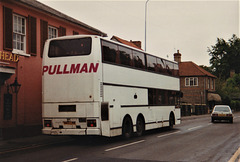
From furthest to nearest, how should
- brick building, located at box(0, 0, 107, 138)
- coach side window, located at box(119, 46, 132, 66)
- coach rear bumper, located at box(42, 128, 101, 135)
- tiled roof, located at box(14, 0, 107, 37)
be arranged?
tiled roof, located at box(14, 0, 107, 37), brick building, located at box(0, 0, 107, 138), coach side window, located at box(119, 46, 132, 66), coach rear bumper, located at box(42, 128, 101, 135)

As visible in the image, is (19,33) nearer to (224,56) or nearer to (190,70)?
(190,70)

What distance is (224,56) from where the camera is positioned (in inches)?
3324

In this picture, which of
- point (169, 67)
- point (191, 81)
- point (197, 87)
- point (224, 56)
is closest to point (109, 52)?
point (169, 67)

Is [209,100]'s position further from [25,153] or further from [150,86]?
[25,153]

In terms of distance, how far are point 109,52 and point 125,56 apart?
5.16 ft

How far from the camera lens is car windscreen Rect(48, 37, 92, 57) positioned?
1329 cm

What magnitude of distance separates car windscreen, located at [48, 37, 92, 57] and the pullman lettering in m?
0.45

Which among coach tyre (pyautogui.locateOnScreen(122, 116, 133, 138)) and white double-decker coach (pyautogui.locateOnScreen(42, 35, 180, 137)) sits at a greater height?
white double-decker coach (pyautogui.locateOnScreen(42, 35, 180, 137))

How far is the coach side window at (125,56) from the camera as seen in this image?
15031 millimetres

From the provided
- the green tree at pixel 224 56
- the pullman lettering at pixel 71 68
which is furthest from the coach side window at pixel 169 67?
the green tree at pixel 224 56

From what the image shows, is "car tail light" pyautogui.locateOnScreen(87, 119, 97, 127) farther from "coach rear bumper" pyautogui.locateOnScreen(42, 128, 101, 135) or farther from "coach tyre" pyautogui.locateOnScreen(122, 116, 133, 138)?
"coach tyre" pyautogui.locateOnScreen(122, 116, 133, 138)

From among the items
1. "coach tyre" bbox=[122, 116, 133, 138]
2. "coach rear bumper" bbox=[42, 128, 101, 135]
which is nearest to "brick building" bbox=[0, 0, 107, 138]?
"coach rear bumper" bbox=[42, 128, 101, 135]

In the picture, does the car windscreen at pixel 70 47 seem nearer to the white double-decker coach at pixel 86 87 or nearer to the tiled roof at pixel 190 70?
the white double-decker coach at pixel 86 87

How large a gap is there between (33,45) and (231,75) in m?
74.4
